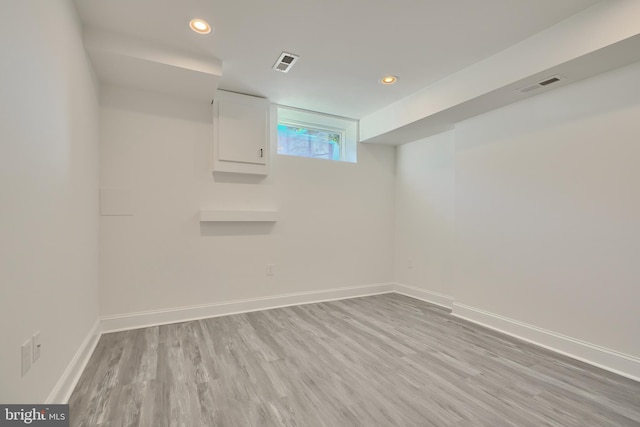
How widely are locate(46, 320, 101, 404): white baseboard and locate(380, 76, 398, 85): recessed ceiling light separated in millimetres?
3428

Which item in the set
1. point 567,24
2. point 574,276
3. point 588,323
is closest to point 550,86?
point 567,24

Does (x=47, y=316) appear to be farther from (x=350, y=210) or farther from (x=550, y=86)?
(x=550, y=86)

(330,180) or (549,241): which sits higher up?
(330,180)

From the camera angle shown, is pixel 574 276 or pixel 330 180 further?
pixel 330 180

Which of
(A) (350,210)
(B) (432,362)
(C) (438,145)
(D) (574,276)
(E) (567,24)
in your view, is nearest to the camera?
(E) (567,24)

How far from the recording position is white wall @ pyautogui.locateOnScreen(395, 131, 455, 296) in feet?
11.9

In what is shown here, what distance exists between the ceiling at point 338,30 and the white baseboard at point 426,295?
2605 mm

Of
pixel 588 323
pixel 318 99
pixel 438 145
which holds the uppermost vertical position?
pixel 318 99

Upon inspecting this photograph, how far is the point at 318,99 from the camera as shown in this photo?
11.2 feet

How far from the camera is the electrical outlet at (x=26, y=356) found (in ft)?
3.98

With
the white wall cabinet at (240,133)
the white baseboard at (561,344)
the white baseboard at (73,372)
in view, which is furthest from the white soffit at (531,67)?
the white baseboard at (73,372)

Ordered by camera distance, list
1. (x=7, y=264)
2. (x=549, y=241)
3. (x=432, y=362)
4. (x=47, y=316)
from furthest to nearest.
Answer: (x=549, y=241)
(x=432, y=362)
(x=47, y=316)
(x=7, y=264)

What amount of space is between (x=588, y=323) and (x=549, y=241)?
680 millimetres

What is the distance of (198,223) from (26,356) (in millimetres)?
1977
